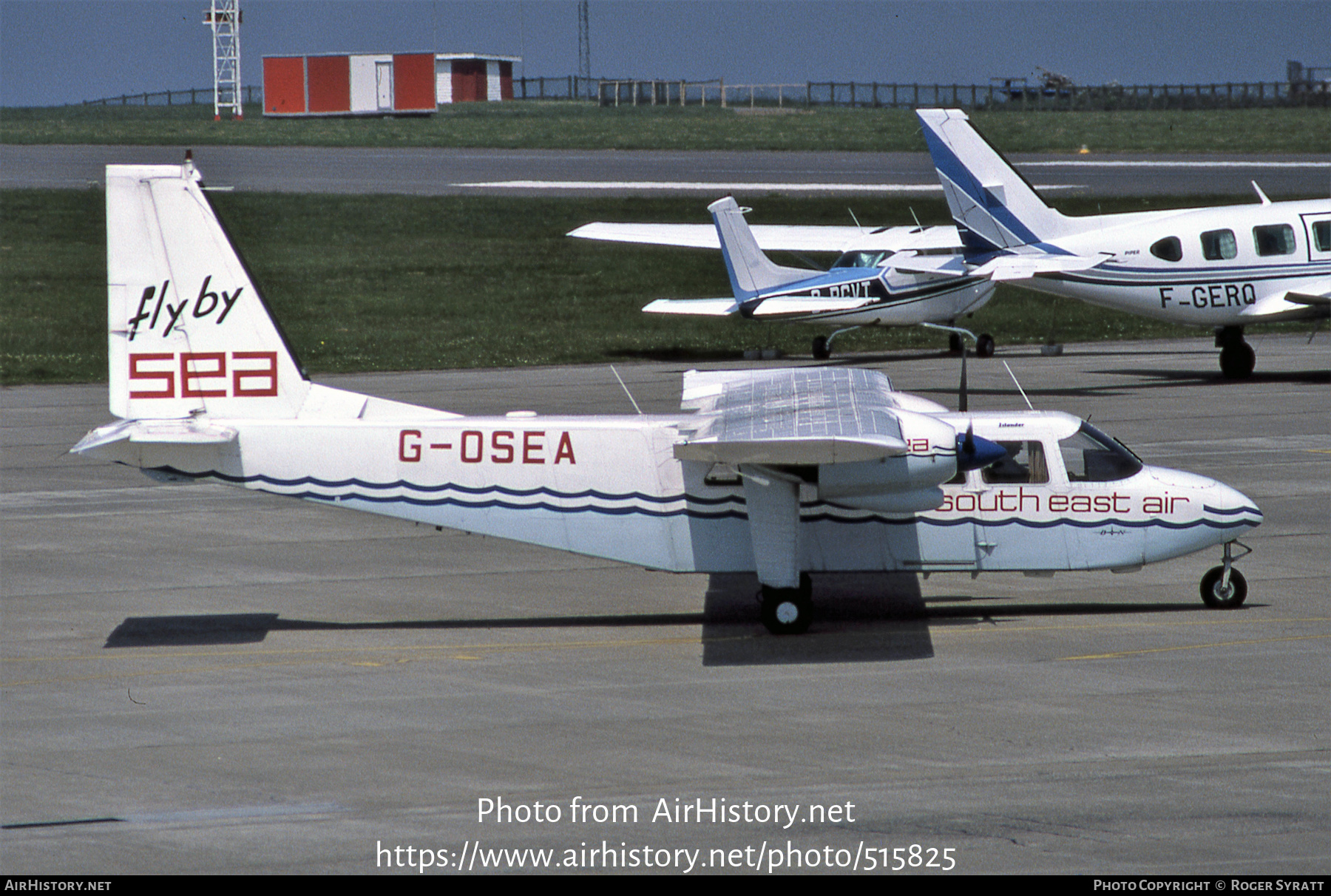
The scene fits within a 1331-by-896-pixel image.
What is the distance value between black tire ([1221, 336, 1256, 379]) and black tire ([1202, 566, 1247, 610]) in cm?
1979

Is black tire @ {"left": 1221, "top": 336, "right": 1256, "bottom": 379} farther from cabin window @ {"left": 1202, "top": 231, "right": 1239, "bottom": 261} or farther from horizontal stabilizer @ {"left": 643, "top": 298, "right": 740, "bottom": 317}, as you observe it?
horizontal stabilizer @ {"left": 643, "top": 298, "right": 740, "bottom": 317}

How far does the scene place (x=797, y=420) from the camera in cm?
1568

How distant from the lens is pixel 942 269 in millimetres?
37500

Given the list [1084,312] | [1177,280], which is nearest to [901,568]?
[1177,280]

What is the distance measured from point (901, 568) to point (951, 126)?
2024 cm

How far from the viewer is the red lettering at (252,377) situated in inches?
661

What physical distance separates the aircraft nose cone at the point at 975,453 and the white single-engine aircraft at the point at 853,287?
66.0 ft

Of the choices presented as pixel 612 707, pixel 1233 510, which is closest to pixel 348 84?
pixel 1233 510

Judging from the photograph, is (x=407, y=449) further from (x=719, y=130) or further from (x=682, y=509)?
(x=719, y=130)

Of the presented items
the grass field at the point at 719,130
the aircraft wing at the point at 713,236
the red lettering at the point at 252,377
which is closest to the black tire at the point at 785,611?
the red lettering at the point at 252,377

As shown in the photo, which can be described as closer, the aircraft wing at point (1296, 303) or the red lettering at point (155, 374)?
the red lettering at point (155, 374)

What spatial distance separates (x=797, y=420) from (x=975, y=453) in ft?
6.34

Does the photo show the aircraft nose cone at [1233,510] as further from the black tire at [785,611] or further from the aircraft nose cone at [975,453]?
the black tire at [785,611]

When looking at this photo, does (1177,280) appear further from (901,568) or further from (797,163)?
(797,163)
